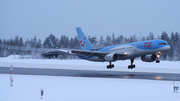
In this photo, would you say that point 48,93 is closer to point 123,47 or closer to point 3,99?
point 3,99

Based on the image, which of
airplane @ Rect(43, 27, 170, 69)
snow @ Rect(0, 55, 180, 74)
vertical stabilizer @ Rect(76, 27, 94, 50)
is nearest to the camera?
airplane @ Rect(43, 27, 170, 69)

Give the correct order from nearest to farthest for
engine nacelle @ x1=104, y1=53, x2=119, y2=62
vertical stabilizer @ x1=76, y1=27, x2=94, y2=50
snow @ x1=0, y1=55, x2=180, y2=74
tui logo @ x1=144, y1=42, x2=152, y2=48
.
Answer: tui logo @ x1=144, y1=42, x2=152, y2=48, engine nacelle @ x1=104, y1=53, x2=119, y2=62, snow @ x1=0, y1=55, x2=180, y2=74, vertical stabilizer @ x1=76, y1=27, x2=94, y2=50

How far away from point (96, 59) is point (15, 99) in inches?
1349

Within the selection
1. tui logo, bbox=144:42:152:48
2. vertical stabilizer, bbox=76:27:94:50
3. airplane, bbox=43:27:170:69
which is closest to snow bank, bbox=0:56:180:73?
airplane, bbox=43:27:170:69

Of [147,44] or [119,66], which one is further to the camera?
[119,66]

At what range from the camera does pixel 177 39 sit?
15100cm

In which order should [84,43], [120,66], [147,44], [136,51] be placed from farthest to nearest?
[120,66] < [84,43] < [136,51] < [147,44]

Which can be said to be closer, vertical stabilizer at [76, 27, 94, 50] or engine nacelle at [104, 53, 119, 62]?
engine nacelle at [104, 53, 119, 62]

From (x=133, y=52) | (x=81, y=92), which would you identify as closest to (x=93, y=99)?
(x=81, y=92)

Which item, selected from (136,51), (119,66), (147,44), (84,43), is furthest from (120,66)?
(147,44)

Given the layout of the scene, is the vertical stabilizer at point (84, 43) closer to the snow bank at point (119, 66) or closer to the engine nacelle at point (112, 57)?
the snow bank at point (119, 66)

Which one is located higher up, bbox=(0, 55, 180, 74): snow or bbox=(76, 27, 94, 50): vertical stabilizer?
bbox=(76, 27, 94, 50): vertical stabilizer

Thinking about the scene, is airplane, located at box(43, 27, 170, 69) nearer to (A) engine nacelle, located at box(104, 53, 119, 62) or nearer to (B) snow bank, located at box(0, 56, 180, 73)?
(A) engine nacelle, located at box(104, 53, 119, 62)

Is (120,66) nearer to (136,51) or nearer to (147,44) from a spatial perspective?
(136,51)
